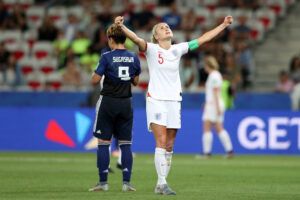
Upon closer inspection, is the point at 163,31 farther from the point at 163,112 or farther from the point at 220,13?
the point at 220,13

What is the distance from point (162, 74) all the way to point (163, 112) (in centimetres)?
56

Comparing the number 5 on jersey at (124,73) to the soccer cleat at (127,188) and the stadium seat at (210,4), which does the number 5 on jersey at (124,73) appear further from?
the stadium seat at (210,4)

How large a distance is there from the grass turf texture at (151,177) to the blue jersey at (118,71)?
1.50m

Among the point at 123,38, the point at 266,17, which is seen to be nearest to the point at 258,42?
the point at 266,17

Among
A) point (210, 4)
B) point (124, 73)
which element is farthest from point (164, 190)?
point (210, 4)

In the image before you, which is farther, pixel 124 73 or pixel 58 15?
pixel 58 15

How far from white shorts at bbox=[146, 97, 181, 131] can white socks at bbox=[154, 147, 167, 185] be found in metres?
0.40

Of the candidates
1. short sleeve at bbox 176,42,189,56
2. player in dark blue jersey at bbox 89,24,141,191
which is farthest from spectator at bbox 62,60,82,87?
short sleeve at bbox 176,42,189,56

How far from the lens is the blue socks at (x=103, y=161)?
14617mm

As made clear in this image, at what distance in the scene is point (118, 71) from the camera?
1463cm

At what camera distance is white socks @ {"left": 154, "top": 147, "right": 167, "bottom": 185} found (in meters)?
14.1

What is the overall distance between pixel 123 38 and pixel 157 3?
61.5 feet

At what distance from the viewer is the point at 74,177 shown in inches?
695

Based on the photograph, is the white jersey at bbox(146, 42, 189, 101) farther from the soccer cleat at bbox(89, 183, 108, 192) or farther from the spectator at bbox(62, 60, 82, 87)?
the spectator at bbox(62, 60, 82, 87)
